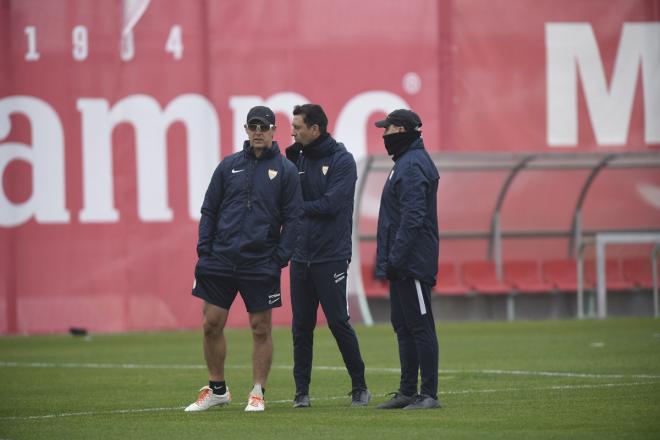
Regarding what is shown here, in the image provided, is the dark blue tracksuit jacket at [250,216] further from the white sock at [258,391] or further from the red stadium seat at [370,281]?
the red stadium seat at [370,281]

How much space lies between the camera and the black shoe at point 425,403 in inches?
406

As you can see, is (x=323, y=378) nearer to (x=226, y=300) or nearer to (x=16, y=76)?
(x=226, y=300)

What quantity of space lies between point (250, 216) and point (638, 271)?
1691cm

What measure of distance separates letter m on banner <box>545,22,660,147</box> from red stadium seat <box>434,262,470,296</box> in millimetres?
3077

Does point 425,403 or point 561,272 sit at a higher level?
point 425,403

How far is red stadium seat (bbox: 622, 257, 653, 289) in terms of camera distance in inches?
1024

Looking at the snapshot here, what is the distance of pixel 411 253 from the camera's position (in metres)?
10.3

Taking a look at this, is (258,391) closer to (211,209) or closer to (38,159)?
(211,209)

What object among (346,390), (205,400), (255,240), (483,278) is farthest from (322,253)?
(483,278)

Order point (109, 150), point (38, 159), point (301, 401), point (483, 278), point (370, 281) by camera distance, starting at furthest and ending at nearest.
Answer: point (483, 278), point (370, 281), point (109, 150), point (38, 159), point (301, 401)

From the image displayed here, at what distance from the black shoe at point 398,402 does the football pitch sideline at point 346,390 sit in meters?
0.19

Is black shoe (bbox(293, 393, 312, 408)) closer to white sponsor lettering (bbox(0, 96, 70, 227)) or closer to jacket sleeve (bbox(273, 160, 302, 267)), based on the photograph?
jacket sleeve (bbox(273, 160, 302, 267))

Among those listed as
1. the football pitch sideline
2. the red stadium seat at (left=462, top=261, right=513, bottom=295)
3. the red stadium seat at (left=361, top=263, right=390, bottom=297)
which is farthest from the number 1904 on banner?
the red stadium seat at (left=462, top=261, right=513, bottom=295)

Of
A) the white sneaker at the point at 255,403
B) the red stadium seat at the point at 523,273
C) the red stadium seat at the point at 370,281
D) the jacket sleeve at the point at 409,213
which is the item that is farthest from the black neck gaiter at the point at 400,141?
the red stadium seat at the point at 523,273
